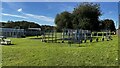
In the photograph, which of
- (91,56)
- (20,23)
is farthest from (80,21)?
(20,23)

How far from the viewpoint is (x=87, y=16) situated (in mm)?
69938

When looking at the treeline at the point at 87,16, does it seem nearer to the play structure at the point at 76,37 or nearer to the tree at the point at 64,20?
the tree at the point at 64,20

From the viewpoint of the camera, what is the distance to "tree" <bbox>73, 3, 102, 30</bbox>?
223 ft

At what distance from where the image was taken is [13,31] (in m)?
81.8

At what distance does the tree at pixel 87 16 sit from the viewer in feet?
223

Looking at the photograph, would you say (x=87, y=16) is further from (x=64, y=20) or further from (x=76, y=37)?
(x=76, y=37)

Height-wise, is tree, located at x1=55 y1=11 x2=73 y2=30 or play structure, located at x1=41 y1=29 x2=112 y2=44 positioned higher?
tree, located at x1=55 y1=11 x2=73 y2=30

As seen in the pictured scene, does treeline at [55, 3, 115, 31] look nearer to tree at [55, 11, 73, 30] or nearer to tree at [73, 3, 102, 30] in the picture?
tree at [73, 3, 102, 30]

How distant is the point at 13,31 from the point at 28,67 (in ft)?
237

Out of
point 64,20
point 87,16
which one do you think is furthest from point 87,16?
point 64,20

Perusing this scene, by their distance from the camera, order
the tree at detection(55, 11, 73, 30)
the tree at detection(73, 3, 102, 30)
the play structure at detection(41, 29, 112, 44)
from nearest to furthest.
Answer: the play structure at detection(41, 29, 112, 44)
the tree at detection(73, 3, 102, 30)
the tree at detection(55, 11, 73, 30)

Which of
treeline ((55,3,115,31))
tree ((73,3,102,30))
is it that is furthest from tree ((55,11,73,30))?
tree ((73,3,102,30))

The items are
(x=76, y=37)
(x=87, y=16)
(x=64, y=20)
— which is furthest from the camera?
(x=64, y=20)

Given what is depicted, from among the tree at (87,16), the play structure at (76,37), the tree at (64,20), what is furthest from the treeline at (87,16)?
the play structure at (76,37)
